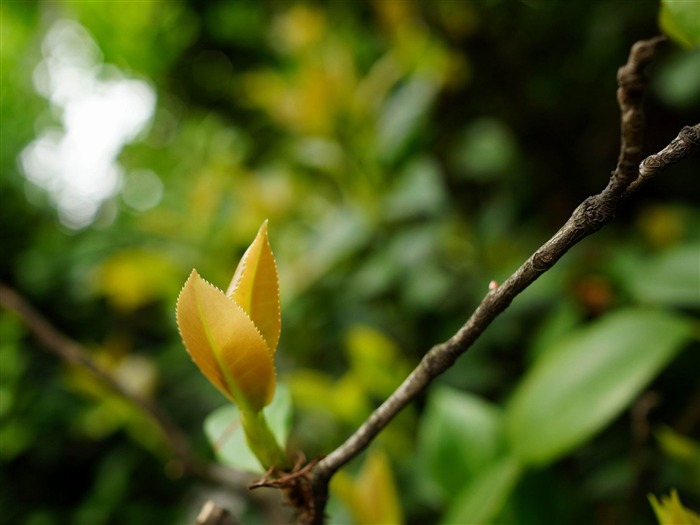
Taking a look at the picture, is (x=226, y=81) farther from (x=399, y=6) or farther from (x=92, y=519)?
(x=92, y=519)

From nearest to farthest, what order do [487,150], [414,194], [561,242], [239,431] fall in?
[561,242]
[239,431]
[414,194]
[487,150]

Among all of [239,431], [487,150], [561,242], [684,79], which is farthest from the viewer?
[487,150]

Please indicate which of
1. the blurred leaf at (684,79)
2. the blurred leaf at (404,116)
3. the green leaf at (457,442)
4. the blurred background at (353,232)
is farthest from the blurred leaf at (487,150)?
the green leaf at (457,442)

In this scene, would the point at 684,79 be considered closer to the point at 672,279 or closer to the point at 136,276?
the point at 672,279

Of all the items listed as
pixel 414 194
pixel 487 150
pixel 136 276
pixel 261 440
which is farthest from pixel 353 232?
pixel 261 440

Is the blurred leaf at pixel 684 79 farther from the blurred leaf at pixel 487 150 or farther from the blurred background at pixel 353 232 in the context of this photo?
the blurred leaf at pixel 487 150

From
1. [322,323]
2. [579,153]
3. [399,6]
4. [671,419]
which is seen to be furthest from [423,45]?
[671,419]
